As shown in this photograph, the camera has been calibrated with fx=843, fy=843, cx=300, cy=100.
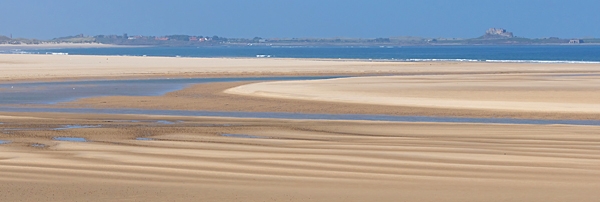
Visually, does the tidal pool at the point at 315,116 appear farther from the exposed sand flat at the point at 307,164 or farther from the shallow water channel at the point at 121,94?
the exposed sand flat at the point at 307,164

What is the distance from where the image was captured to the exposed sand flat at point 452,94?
18.9m

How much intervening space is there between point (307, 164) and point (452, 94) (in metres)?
13.5

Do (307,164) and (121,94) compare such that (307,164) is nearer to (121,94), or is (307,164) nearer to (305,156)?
(305,156)

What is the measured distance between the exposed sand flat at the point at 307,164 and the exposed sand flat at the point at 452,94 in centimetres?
469

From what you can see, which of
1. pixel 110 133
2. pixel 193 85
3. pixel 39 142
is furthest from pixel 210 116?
pixel 193 85

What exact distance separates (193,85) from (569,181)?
21.9 meters

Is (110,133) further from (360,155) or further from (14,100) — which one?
(14,100)

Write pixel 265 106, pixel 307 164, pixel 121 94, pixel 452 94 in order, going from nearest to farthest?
pixel 307 164 < pixel 265 106 < pixel 452 94 < pixel 121 94

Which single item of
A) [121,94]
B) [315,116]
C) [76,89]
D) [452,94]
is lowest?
[76,89]

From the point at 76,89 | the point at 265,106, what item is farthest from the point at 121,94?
the point at 265,106

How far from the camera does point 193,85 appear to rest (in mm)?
29141

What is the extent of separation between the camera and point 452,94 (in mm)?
22469

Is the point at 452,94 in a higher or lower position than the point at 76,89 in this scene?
higher

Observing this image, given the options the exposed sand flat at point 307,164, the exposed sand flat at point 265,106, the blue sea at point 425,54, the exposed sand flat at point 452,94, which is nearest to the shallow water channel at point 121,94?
the exposed sand flat at point 265,106
